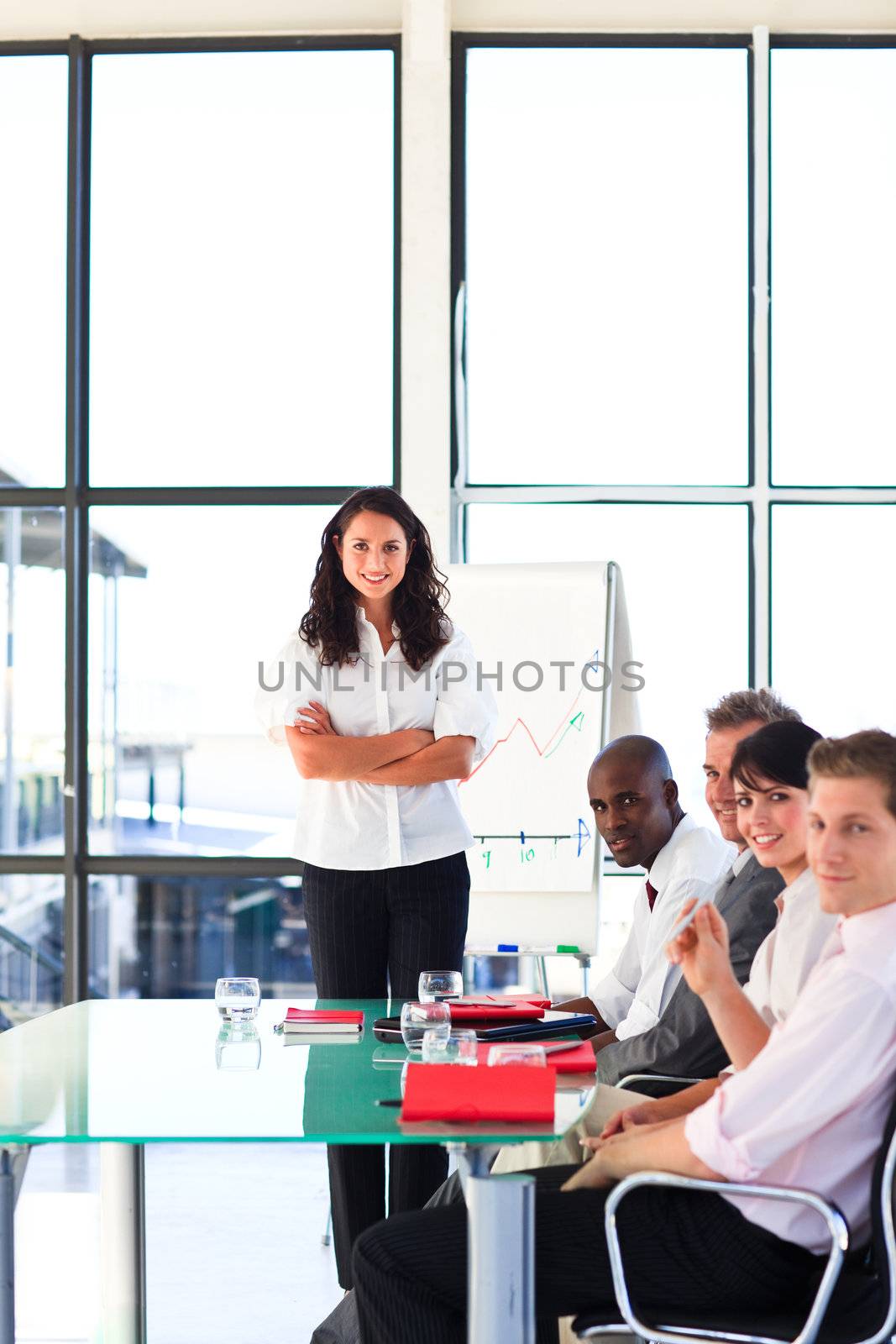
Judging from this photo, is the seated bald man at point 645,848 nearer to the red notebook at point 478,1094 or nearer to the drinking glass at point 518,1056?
the drinking glass at point 518,1056

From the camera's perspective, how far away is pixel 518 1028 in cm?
218

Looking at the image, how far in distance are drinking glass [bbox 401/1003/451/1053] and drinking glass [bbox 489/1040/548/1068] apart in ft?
0.84

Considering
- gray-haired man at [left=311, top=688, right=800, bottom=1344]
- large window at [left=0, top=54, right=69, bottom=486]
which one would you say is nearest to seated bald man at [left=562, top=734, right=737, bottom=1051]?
gray-haired man at [left=311, top=688, right=800, bottom=1344]

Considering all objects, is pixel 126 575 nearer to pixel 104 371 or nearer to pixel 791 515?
pixel 104 371

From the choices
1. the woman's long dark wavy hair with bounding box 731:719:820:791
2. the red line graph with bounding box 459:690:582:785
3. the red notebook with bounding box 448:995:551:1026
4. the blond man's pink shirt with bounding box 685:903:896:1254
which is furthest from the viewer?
the red line graph with bounding box 459:690:582:785

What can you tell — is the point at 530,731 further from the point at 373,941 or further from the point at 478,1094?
the point at 478,1094

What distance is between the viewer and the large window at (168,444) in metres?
4.98

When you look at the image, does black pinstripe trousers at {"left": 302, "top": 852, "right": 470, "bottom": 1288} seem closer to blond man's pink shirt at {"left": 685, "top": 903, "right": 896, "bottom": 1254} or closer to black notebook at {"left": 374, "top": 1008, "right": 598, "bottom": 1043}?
black notebook at {"left": 374, "top": 1008, "right": 598, "bottom": 1043}

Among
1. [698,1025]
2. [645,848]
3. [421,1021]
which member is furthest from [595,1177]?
[645,848]

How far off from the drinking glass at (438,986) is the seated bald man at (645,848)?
1.51 feet

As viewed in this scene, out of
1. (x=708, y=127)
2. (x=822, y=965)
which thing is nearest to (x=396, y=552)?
(x=822, y=965)

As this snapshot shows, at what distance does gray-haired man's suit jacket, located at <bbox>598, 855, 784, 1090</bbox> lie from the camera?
2.30 m

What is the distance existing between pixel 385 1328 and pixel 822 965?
0.76 metres

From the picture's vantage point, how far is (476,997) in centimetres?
A: 245
